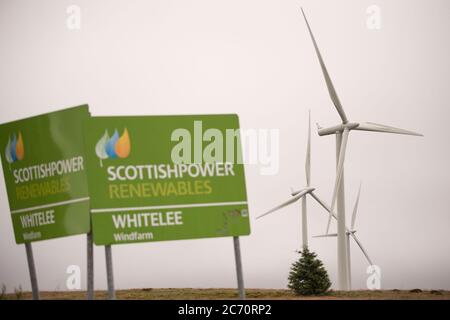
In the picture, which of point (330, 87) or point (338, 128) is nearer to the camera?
point (330, 87)

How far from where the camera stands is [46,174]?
19.7m

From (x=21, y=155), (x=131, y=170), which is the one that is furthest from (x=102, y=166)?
(x=21, y=155)

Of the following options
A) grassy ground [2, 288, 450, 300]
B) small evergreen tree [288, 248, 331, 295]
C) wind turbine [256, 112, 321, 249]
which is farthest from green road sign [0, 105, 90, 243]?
wind turbine [256, 112, 321, 249]

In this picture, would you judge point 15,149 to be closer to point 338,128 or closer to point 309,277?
point 309,277

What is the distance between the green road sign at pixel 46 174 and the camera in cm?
1900

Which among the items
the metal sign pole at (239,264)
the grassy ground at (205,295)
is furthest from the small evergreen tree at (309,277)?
the metal sign pole at (239,264)

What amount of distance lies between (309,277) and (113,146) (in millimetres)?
19408

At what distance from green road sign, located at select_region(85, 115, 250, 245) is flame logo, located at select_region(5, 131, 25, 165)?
2919 mm

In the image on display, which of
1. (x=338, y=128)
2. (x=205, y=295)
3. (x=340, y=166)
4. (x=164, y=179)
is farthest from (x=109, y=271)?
(x=338, y=128)

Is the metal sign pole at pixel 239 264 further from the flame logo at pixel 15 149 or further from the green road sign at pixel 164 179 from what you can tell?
the flame logo at pixel 15 149

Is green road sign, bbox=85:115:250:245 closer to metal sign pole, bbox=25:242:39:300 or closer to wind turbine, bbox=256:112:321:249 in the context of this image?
metal sign pole, bbox=25:242:39:300

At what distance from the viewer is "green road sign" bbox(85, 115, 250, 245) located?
18172 millimetres
